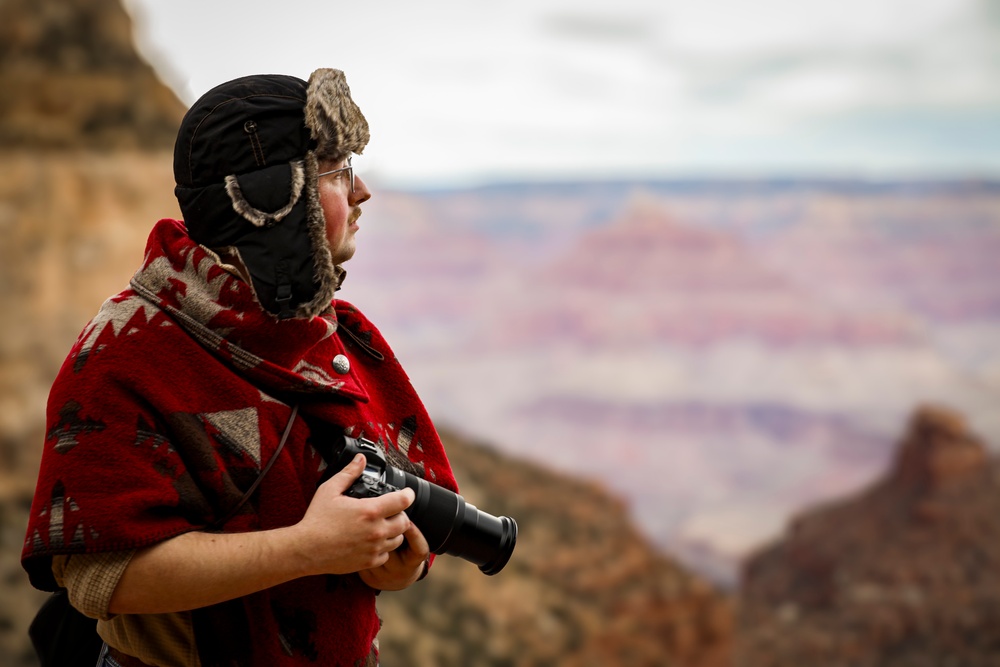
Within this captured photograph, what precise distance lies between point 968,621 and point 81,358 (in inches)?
749

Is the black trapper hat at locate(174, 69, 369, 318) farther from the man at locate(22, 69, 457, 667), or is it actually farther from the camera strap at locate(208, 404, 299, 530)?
the camera strap at locate(208, 404, 299, 530)

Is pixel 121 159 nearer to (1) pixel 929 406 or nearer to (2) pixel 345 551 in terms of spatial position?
(2) pixel 345 551

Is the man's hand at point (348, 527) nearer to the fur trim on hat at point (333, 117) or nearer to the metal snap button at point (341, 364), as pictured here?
the metal snap button at point (341, 364)

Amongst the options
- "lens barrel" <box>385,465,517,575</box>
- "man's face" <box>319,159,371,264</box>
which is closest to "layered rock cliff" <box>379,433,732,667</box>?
"lens barrel" <box>385,465,517,575</box>

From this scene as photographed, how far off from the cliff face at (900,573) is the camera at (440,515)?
17739mm

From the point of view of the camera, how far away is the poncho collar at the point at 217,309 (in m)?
1.28

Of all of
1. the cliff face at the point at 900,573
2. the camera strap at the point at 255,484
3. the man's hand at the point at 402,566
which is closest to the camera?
the camera strap at the point at 255,484

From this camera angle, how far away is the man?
1.17 meters

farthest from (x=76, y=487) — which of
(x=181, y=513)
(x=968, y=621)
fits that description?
(x=968, y=621)

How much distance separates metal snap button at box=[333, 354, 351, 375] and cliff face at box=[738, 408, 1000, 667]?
17949 mm

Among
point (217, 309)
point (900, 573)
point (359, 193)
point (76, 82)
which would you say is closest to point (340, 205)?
point (359, 193)

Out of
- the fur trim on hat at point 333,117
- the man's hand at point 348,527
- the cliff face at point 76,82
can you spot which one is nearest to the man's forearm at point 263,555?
the man's hand at point 348,527

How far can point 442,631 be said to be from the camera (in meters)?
10.5

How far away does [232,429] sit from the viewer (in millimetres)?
1278
